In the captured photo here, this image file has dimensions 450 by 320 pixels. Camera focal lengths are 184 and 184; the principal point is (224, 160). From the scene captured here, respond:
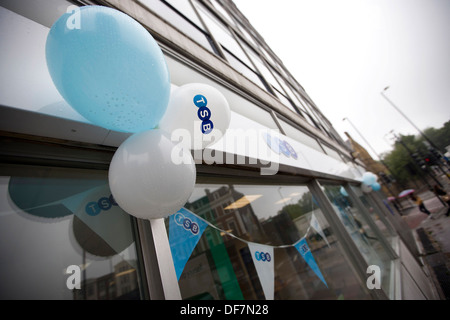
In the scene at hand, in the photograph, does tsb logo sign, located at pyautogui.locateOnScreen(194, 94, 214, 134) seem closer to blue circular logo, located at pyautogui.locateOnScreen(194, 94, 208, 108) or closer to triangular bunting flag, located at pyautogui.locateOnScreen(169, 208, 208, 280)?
blue circular logo, located at pyautogui.locateOnScreen(194, 94, 208, 108)

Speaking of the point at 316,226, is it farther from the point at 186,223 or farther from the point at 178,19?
the point at 178,19

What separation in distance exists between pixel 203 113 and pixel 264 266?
1628 mm

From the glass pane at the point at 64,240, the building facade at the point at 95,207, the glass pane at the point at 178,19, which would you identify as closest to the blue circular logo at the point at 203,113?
the building facade at the point at 95,207

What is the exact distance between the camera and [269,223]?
8.71 ft

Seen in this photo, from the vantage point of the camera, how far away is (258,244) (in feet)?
6.45

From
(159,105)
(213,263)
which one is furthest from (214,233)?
(159,105)

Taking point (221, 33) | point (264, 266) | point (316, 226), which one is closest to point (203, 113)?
point (264, 266)


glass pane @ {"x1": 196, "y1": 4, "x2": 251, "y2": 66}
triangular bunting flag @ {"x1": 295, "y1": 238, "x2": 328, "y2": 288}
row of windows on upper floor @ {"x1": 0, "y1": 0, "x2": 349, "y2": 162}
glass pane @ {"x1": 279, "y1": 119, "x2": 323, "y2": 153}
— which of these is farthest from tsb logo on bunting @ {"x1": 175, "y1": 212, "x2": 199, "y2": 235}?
glass pane @ {"x1": 196, "y1": 4, "x2": 251, "y2": 66}

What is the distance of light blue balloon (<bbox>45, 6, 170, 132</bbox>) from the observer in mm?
720

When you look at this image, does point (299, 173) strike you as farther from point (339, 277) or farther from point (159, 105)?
point (159, 105)

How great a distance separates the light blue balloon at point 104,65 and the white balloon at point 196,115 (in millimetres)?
307

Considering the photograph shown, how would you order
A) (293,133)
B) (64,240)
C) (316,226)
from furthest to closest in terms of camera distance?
(293,133) < (316,226) < (64,240)

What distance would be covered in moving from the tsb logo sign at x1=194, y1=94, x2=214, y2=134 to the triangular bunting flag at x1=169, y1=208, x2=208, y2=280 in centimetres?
76
